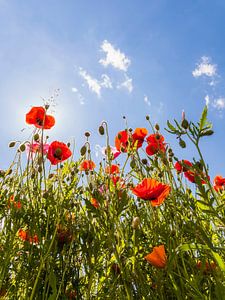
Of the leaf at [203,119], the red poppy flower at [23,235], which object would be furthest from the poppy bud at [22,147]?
the leaf at [203,119]

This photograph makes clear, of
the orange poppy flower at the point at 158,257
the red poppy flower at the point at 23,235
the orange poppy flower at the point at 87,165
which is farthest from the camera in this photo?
the orange poppy flower at the point at 87,165

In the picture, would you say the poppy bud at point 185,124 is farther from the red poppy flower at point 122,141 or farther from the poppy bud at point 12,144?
the poppy bud at point 12,144

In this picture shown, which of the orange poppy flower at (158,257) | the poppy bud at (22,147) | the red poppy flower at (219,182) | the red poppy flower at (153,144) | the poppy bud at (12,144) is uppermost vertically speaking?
the poppy bud at (12,144)

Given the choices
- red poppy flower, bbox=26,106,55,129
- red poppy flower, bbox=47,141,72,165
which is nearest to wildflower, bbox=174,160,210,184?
A: red poppy flower, bbox=47,141,72,165

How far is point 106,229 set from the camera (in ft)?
4.38

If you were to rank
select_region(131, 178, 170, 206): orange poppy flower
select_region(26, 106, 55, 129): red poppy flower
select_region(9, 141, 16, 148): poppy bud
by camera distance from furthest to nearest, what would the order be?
select_region(9, 141, 16, 148): poppy bud → select_region(26, 106, 55, 129): red poppy flower → select_region(131, 178, 170, 206): orange poppy flower

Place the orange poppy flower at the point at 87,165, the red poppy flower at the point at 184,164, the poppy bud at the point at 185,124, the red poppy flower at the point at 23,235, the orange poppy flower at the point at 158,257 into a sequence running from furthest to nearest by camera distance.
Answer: the orange poppy flower at the point at 87,165 < the red poppy flower at the point at 23,235 < the orange poppy flower at the point at 158,257 < the poppy bud at the point at 185,124 < the red poppy flower at the point at 184,164


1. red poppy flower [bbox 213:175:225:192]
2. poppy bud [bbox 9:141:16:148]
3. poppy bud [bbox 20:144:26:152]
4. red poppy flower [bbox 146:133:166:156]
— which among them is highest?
poppy bud [bbox 9:141:16:148]

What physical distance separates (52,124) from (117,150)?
44 centimetres

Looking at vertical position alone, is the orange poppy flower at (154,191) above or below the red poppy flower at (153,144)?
below

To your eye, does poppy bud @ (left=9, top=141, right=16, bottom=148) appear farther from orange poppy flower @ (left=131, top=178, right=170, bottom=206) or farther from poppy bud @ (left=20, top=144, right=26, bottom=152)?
orange poppy flower @ (left=131, top=178, right=170, bottom=206)

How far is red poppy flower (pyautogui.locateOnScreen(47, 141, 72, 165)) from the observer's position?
2.05m

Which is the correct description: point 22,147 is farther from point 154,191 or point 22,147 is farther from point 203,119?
point 203,119

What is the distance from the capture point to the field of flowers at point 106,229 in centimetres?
134
